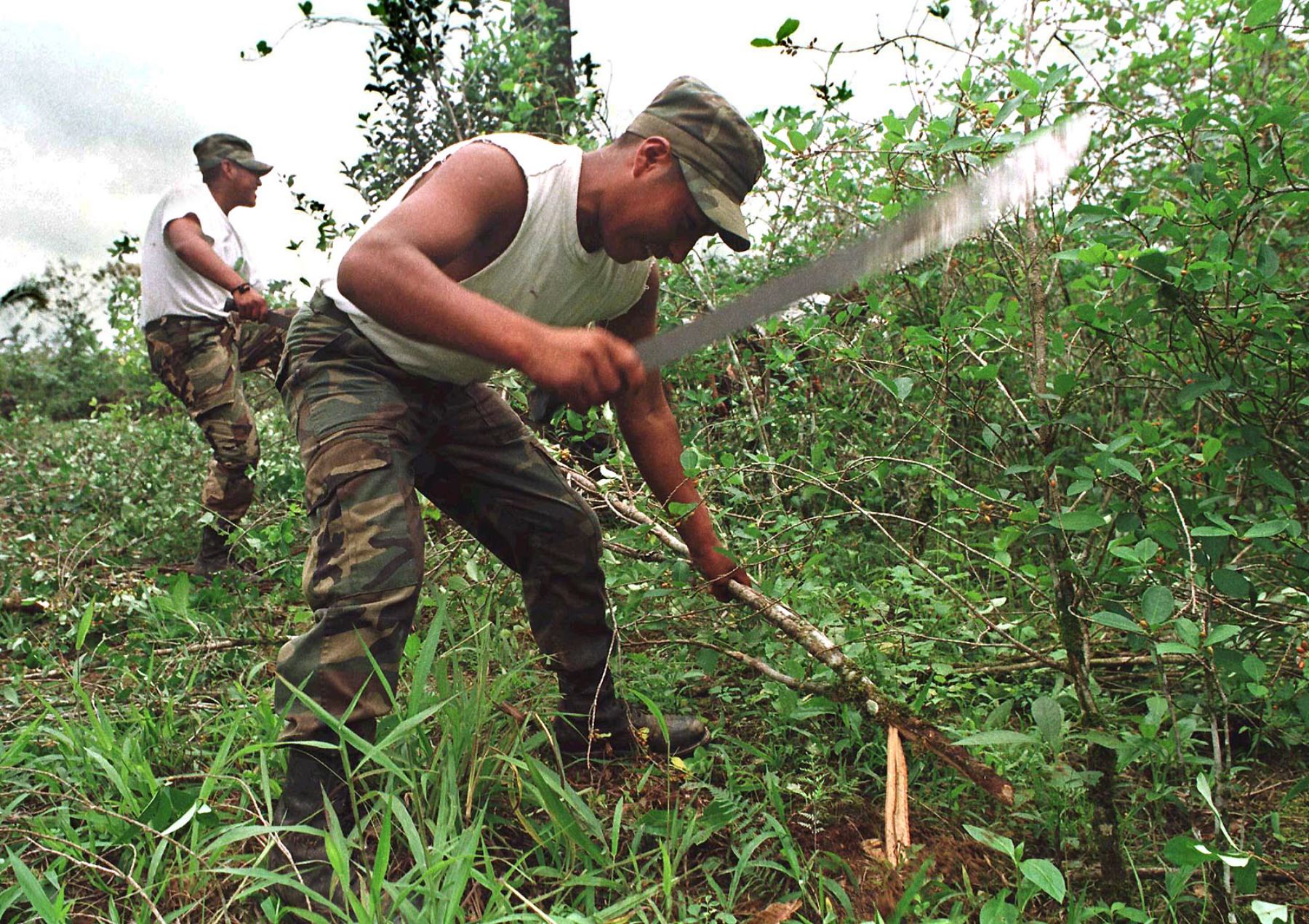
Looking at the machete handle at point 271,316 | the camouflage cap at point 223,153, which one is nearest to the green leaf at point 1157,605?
the machete handle at point 271,316

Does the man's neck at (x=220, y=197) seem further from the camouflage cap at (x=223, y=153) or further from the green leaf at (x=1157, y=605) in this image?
the green leaf at (x=1157, y=605)

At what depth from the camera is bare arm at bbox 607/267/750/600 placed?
8.32ft

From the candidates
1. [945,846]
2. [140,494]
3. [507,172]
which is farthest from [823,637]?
[140,494]

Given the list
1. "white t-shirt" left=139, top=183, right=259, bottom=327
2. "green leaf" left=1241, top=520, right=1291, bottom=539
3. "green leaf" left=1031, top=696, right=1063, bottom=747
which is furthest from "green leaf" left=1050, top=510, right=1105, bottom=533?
"white t-shirt" left=139, top=183, right=259, bottom=327

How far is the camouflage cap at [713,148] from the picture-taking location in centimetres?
201

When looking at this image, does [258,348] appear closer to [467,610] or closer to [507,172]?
[467,610]

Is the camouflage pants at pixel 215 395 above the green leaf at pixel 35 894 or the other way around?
above

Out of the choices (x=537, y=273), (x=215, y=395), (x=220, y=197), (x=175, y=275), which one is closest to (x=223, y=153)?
(x=220, y=197)

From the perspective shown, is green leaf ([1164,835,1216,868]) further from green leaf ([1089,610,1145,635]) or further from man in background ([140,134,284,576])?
man in background ([140,134,284,576])

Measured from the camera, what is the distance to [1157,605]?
5.67 feet

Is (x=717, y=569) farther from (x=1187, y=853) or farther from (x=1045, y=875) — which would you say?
(x=1187, y=853)

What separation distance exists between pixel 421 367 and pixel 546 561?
2.00 ft

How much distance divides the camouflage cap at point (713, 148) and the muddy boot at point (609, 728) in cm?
125

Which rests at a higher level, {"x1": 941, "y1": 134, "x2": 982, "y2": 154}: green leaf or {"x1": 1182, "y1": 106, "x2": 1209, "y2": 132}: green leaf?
{"x1": 941, "y1": 134, "x2": 982, "y2": 154}: green leaf
